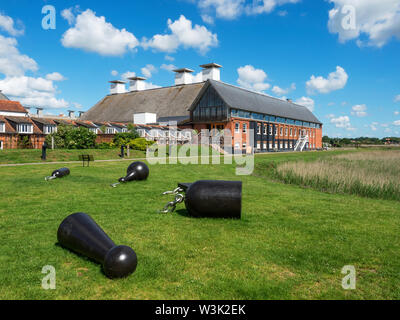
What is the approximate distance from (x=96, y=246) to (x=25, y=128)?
37419 millimetres

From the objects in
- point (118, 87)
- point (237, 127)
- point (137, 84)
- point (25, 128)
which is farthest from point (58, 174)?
point (118, 87)

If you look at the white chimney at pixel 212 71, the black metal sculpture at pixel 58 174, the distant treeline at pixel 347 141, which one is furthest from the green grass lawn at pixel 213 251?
the distant treeline at pixel 347 141


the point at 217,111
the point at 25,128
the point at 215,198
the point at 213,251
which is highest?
the point at 217,111

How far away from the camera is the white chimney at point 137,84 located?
217 feet

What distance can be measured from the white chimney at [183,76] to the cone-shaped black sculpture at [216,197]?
5474cm

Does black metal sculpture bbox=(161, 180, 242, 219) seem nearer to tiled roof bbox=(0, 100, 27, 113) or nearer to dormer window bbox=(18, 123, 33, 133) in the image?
dormer window bbox=(18, 123, 33, 133)

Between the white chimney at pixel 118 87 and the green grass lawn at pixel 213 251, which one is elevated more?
the white chimney at pixel 118 87

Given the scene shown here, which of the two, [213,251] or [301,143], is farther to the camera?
[301,143]

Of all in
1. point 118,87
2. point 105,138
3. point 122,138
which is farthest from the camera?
point 118,87

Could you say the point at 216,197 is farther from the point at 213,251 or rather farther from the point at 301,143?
the point at 301,143

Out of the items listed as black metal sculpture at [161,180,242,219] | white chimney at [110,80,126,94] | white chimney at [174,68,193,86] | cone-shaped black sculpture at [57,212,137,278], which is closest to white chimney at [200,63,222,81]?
white chimney at [174,68,193,86]

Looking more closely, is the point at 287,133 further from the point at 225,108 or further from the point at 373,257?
the point at 373,257

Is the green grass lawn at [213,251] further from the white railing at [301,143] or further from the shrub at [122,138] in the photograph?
the white railing at [301,143]

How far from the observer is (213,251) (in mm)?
5277
